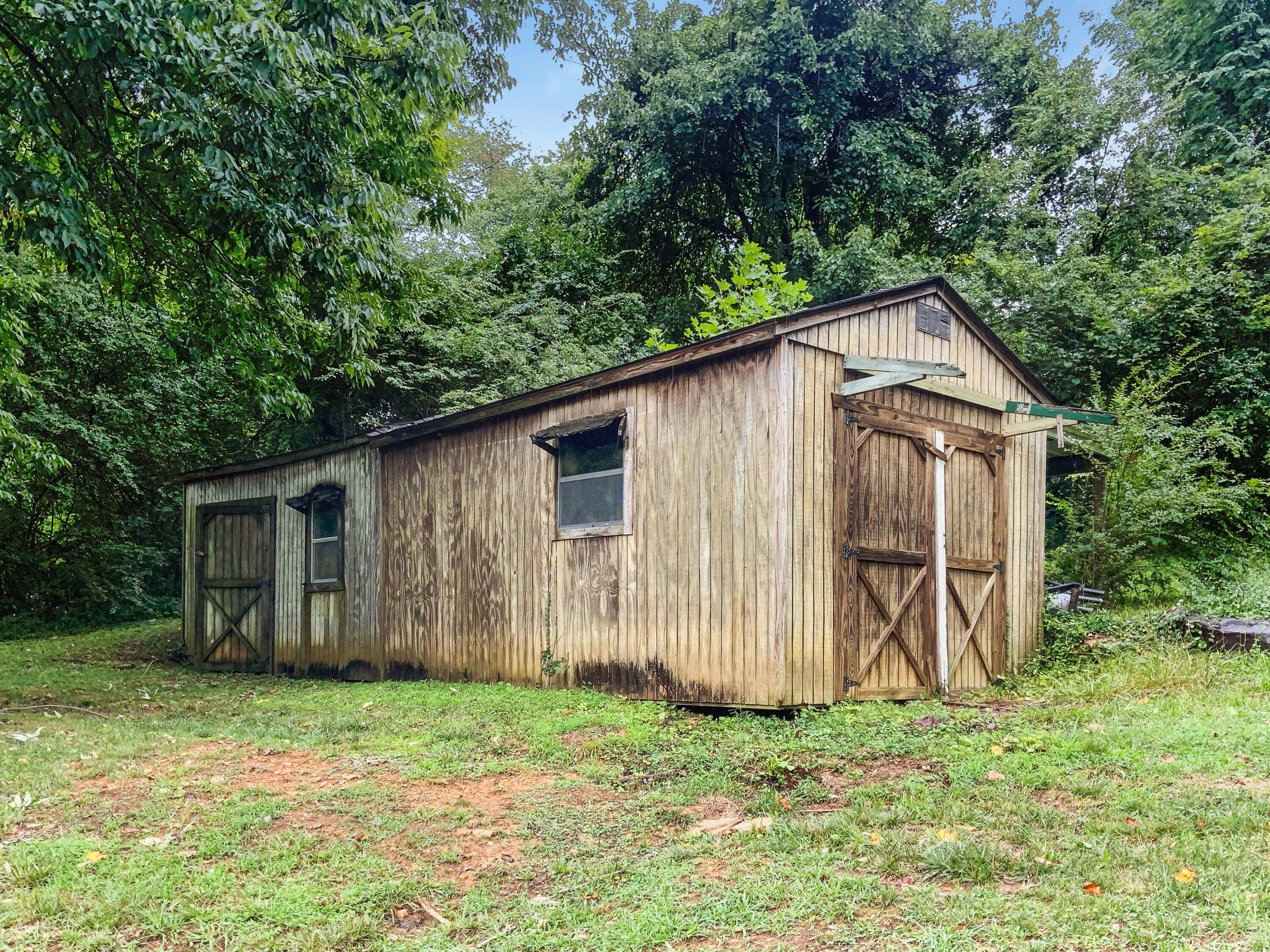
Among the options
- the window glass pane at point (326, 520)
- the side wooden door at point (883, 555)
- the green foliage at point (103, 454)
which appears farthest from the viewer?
the green foliage at point (103, 454)

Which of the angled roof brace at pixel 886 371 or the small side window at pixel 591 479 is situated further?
the small side window at pixel 591 479

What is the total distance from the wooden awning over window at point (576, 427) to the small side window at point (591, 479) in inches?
1.6

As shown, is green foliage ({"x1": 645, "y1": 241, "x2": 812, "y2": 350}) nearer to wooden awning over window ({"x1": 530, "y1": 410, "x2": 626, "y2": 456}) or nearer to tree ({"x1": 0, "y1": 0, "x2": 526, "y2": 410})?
wooden awning over window ({"x1": 530, "y1": 410, "x2": 626, "y2": 456})

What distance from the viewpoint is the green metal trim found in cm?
824

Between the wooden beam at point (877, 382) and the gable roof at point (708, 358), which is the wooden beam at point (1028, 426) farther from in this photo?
the wooden beam at point (877, 382)

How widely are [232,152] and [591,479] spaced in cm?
404

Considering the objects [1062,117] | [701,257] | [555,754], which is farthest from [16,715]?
[1062,117]

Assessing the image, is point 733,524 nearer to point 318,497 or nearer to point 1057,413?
point 1057,413

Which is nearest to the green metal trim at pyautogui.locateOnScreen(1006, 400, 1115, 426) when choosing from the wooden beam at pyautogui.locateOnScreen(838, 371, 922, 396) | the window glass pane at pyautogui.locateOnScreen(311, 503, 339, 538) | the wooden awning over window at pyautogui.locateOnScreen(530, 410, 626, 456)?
the wooden beam at pyautogui.locateOnScreen(838, 371, 922, 396)

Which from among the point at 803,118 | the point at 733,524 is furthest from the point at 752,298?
the point at 803,118

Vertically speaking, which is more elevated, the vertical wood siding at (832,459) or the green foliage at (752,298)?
the green foliage at (752,298)

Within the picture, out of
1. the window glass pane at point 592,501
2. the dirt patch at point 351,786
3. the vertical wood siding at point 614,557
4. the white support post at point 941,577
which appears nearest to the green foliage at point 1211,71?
the white support post at point 941,577

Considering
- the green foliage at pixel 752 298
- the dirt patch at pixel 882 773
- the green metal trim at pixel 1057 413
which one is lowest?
the dirt patch at pixel 882 773

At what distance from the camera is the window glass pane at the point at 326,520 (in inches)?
456
